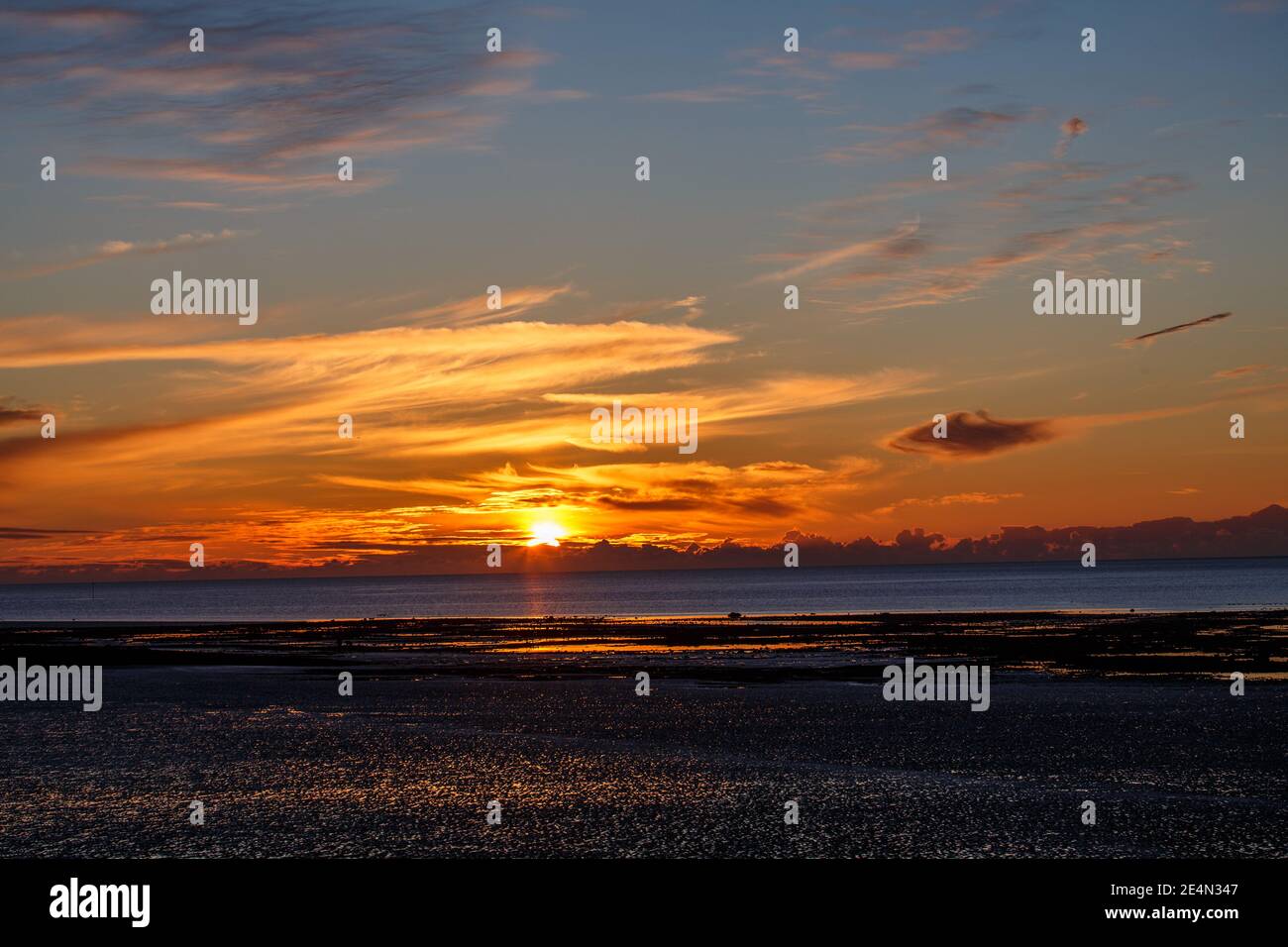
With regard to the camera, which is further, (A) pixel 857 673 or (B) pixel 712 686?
(A) pixel 857 673

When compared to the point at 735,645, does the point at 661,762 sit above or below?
below

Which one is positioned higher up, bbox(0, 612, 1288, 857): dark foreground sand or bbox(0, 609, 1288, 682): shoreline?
bbox(0, 609, 1288, 682): shoreline

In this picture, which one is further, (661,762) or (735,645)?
(735,645)

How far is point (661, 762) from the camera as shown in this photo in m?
33.1

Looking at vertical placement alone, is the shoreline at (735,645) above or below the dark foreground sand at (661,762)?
above

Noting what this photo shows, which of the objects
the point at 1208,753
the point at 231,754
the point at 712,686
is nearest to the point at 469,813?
the point at 231,754

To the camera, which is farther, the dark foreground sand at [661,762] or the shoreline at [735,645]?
the shoreline at [735,645]

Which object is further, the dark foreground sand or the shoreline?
the shoreline

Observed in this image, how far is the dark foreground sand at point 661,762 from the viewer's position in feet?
79.7

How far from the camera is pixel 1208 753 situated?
109 ft

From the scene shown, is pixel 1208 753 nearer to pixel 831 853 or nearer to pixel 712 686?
pixel 831 853

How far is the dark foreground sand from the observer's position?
957 inches
